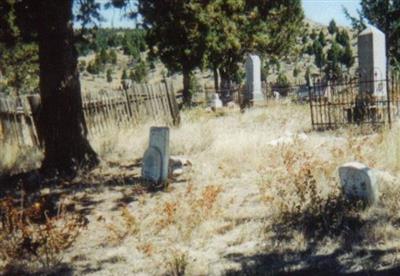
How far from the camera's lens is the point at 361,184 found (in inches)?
252

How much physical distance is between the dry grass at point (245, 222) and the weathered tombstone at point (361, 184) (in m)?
0.15

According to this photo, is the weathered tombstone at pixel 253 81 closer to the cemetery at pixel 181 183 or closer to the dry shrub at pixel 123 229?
Result: the cemetery at pixel 181 183

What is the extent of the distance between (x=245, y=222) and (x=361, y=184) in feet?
5.22

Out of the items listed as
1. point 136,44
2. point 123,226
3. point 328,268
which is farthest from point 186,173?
point 136,44

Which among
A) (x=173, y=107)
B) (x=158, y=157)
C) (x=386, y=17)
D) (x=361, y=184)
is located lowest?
(x=361, y=184)

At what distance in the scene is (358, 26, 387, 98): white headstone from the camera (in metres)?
13.9

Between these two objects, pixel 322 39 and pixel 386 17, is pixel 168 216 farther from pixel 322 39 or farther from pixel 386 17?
pixel 322 39

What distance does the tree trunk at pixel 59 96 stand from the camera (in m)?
9.71

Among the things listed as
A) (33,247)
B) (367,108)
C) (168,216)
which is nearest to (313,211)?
(168,216)

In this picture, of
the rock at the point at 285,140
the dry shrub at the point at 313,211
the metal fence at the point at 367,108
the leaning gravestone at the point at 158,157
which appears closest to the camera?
the dry shrub at the point at 313,211

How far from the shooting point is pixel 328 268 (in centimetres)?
498

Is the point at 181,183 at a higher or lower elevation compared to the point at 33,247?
higher

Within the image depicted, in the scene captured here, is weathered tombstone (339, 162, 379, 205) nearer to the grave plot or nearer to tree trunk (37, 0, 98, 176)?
tree trunk (37, 0, 98, 176)

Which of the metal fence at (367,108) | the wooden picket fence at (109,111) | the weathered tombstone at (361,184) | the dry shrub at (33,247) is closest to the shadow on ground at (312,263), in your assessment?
the weathered tombstone at (361,184)
